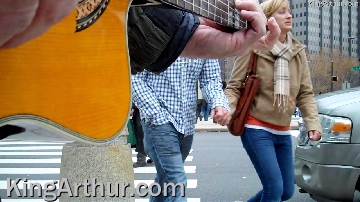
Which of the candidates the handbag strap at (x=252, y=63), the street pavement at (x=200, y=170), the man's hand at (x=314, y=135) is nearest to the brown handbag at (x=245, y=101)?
the handbag strap at (x=252, y=63)

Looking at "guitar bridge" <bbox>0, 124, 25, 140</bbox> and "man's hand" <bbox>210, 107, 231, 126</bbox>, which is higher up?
"guitar bridge" <bbox>0, 124, 25, 140</bbox>

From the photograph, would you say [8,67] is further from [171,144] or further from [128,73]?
[171,144]

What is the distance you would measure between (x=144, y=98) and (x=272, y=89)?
0.89 meters

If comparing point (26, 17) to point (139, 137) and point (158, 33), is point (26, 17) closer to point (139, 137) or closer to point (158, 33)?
point (158, 33)

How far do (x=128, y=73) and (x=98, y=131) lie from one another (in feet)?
0.69

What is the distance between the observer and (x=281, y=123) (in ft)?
11.0

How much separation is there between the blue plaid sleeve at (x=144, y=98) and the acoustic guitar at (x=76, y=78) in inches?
59.9

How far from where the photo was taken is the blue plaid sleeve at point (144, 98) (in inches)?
124

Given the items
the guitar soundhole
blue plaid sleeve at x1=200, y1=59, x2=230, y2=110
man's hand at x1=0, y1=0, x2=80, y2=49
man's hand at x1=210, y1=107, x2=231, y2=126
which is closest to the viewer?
man's hand at x1=0, y1=0, x2=80, y2=49

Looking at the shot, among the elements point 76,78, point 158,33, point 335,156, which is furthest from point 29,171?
point 76,78

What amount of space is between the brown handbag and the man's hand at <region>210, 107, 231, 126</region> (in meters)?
0.09

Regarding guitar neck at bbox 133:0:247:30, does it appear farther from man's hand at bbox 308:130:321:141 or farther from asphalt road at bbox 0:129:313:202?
asphalt road at bbox 0:129:313:202

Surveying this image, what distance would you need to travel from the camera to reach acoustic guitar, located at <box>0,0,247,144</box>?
4.19 feet

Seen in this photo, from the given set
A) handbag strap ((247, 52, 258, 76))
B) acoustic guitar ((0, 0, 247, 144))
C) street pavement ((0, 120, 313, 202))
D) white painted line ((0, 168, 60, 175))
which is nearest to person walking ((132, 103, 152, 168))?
street pavement ((0, 120, 313, 202))
